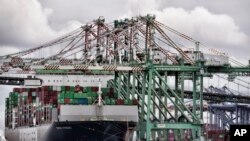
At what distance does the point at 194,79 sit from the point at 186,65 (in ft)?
7.53

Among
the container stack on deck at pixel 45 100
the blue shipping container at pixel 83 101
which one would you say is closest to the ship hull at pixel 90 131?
the container stack on deck at pixel 45 100

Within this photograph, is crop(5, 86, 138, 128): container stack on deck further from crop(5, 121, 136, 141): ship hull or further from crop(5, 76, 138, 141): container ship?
crop(5, 121, 136, 141): ship hull

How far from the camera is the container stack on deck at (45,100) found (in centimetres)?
8569

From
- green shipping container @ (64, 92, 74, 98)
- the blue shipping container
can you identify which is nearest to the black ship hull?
the blue shipping container

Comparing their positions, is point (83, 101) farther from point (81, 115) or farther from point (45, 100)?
point (45, 100)

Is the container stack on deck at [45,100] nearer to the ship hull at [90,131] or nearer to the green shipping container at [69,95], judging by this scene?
the green shipping container at [69,95]

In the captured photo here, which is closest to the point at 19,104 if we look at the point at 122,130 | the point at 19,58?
the point at 19,58

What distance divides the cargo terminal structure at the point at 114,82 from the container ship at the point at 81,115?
10cm

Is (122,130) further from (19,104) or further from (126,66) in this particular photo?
(19,104)

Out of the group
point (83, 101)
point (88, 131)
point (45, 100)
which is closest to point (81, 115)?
point (83, 101)

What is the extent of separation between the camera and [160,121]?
98.6m

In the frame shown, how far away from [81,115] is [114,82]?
77.1 feet

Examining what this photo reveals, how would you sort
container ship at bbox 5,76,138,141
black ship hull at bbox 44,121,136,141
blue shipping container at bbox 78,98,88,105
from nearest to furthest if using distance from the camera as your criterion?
black ship hull at bbox 44,121,136,141
container ship at bbox 5,76,138,141
blue shipping container at bbox 78,98,88,105

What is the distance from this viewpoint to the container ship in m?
83.2
